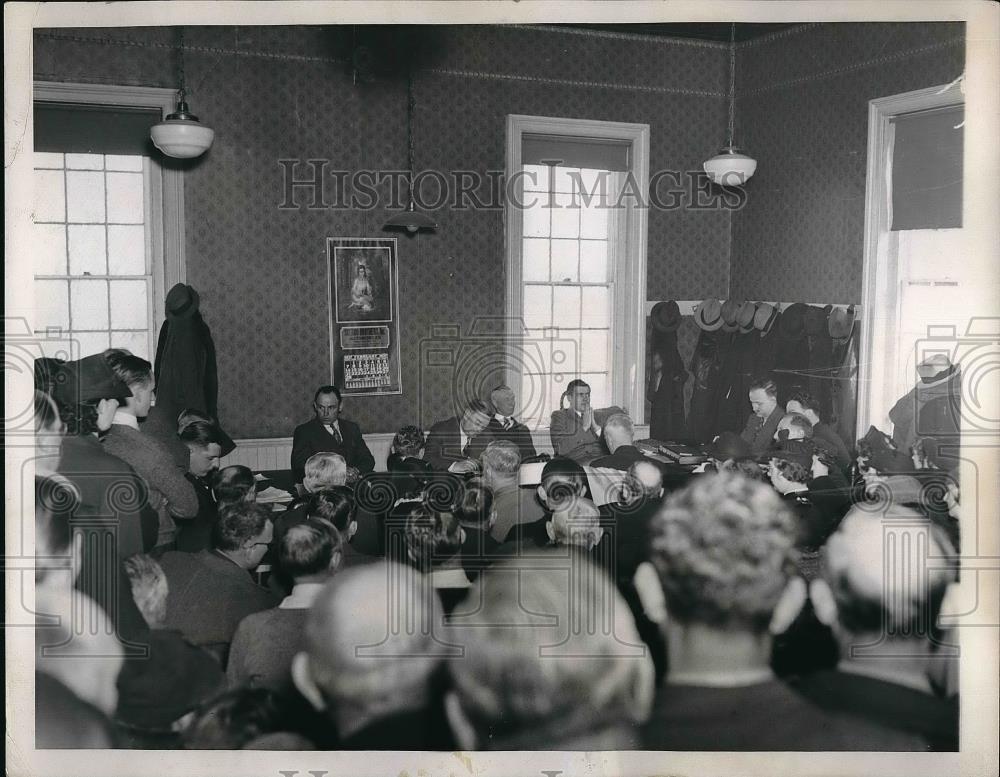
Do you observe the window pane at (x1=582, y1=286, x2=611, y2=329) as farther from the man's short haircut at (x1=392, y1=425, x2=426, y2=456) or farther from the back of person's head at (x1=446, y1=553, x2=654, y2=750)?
the back of person's head at (x1=446, y1=553, x2=654, y2=750)

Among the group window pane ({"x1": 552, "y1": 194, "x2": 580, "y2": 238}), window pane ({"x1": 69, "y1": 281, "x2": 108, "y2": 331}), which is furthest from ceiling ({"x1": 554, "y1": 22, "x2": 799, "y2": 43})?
window pane ({"x1": 69, "y1": 281, "x2": 108, "y2": 331})

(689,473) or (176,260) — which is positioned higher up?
(176,260)

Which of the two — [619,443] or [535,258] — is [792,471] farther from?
[535,258]

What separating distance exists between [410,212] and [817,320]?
2.38 m

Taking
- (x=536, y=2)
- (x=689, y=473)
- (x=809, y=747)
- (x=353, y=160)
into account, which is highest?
(x=536, y=2)

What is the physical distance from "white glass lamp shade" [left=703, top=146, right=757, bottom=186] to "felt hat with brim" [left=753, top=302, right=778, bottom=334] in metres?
0.78

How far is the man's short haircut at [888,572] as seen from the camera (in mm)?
3750

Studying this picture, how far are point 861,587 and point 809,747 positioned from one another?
0.70 m

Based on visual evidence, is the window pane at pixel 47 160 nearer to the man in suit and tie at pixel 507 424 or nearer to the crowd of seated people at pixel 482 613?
the crowd of seated people at pixel 482 613

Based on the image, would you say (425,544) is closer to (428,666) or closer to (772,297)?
(428,666)

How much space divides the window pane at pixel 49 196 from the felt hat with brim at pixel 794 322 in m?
3.83

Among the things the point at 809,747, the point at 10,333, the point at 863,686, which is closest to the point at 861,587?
the point at 863,686

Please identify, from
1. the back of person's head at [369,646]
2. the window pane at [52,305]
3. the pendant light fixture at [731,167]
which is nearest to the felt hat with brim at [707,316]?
the pendant light fixture at [731,167]

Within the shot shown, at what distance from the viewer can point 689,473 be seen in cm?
438
